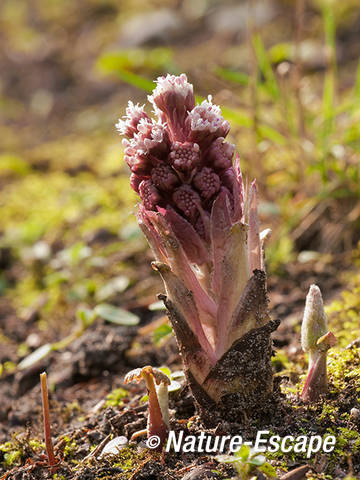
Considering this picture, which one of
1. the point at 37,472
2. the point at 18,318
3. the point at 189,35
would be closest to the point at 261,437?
the point at 37,472

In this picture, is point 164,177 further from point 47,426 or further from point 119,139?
point 119,139

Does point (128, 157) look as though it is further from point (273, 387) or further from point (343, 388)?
point (343, 388)

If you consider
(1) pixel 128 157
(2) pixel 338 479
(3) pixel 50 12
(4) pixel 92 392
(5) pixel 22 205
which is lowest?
(2) pixel 338 479

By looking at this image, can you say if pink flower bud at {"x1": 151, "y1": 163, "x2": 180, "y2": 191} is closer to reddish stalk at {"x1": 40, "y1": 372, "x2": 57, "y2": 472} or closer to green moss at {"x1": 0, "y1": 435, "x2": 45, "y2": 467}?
reddish stalk at {"x1": 40, "y1": 372, "x2": 57, "y2": 472}

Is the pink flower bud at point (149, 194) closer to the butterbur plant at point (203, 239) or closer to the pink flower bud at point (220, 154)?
the butterbur plant at point (203, 239)

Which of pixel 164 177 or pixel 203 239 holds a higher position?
pixel 164 177

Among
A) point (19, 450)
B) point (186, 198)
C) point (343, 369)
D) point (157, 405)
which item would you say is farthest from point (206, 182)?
point (19, 450)

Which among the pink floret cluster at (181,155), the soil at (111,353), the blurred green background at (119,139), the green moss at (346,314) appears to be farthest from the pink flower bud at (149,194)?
the blurred green background at (119,139)

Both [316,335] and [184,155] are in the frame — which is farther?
[316,335]
